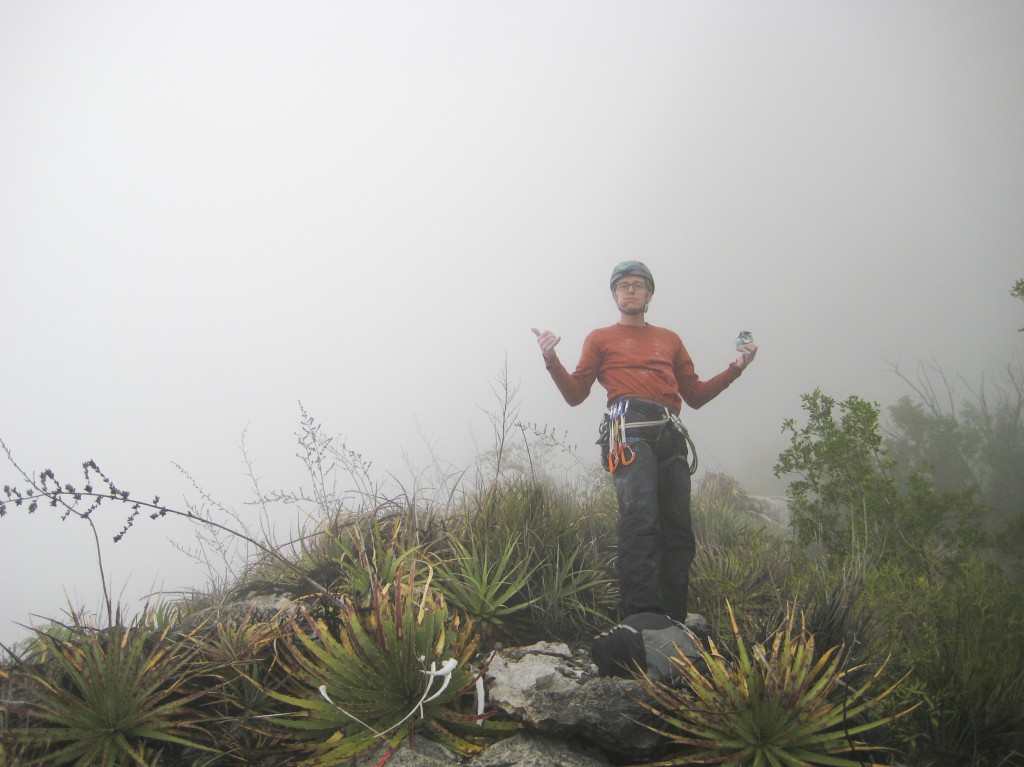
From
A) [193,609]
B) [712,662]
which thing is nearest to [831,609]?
[712,662]

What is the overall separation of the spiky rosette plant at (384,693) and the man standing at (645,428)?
4.59ft

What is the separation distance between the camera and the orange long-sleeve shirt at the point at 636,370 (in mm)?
3852

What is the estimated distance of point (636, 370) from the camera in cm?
392

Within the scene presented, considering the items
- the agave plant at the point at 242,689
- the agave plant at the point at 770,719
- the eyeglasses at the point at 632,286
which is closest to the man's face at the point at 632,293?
the eyeglasses at the point at 632,286

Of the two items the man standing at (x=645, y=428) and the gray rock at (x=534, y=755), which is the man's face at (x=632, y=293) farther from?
the gray rock at (x=534, y=755)

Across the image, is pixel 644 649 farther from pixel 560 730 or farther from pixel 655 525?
pixel 655 525

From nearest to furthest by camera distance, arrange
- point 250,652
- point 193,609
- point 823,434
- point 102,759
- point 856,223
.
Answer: point 102,759 < point 250,652 < point 193,609 < point 823,434 < point 856,223

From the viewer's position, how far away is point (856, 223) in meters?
185

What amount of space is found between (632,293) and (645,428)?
3.75ft

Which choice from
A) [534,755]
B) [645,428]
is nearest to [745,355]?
[645,428]

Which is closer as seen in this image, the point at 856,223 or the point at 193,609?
the point at 193,609

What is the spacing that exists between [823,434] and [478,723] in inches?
230

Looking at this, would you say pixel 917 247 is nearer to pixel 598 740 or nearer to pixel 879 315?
pixel 879 315

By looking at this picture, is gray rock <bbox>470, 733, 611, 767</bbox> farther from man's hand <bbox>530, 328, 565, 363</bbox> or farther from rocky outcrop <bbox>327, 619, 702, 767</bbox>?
man's hand <bbox>530, 328, 565, 363</bbox>
